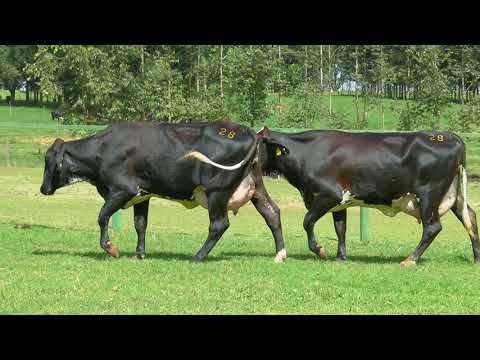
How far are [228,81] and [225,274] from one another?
22160 millimetres

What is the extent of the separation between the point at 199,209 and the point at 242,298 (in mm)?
12544

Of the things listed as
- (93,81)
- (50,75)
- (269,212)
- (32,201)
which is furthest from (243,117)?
(269,212)

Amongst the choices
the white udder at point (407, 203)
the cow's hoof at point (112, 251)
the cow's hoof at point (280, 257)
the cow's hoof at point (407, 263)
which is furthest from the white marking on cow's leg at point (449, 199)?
the cow's hoof at point (112, 251)

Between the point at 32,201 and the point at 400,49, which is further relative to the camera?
the point at 400,49

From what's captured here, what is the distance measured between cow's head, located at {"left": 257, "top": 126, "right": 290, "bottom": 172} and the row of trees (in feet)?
57.4

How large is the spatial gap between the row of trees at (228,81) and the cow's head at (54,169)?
57.0ft

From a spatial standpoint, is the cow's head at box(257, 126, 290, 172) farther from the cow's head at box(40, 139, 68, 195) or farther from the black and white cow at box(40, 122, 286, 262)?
the cow's head at box(40, 139, 68, 195)

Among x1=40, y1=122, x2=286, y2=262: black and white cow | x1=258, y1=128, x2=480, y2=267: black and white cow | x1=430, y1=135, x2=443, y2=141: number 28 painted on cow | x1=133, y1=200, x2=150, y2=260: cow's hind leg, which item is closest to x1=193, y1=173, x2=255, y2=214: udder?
x1=40, y1=122, x2=286, y2=262: black and white cow

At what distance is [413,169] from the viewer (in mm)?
12227

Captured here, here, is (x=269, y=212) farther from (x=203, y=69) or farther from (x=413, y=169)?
(x=203, y=69)

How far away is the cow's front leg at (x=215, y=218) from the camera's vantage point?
1212cm

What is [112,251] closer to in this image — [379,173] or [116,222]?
[379,173]

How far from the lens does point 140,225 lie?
514 inches

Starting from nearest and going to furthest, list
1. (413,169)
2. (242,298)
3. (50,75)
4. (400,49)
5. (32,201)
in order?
(242,298)
(413,169)
(32,201)
(50,75)
(400,49)
